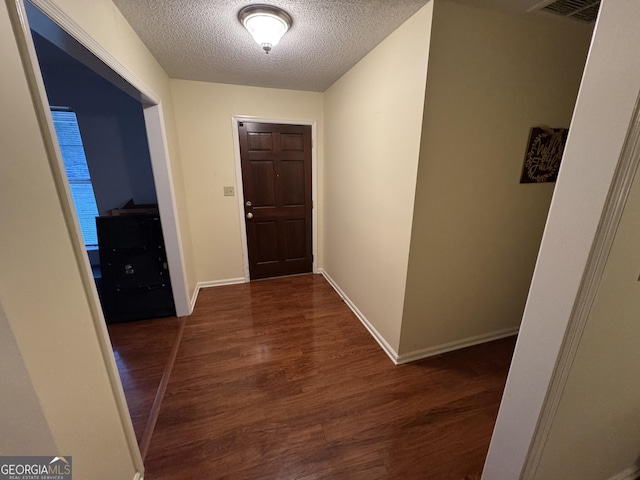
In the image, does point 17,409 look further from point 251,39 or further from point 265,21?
point 251,39

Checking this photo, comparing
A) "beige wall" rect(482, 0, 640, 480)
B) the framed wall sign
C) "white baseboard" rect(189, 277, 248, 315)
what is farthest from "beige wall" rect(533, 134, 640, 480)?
"white baseboard" rect(189, 277, 248, 315)

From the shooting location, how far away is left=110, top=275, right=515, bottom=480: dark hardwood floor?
1.30 m

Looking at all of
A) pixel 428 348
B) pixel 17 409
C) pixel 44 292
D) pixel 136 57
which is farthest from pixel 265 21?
Answer: pixel 428 348

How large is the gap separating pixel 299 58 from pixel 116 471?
269 cm

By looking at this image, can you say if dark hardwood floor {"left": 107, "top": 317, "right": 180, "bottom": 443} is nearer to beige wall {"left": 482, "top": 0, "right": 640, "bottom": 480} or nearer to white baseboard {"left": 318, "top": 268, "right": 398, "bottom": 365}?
white baseboard {"left": 318, "top": 268, "right": 398, "bottom": 365}

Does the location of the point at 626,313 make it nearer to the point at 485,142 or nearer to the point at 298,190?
the point at 485,142

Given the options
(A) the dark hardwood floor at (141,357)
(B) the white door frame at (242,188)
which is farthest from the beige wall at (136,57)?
(B) the white door frame at (242,188)

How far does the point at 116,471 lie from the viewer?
105 centimetres

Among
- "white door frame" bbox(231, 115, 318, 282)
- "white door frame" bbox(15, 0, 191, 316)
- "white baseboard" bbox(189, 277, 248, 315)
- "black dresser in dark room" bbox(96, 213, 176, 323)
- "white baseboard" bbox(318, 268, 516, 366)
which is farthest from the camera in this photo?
"white baseboard" bbox(189, 277, 248, 315)

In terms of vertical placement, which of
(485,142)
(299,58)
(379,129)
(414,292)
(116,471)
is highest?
(299,58)

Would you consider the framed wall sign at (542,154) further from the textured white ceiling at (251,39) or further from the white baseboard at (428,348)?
the white baseboard at (428,348)

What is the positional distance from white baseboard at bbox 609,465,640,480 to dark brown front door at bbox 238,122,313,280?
2905 millimetres

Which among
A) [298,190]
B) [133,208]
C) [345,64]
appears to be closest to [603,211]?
[345,64]

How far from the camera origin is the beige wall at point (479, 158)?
1440 millimetres
